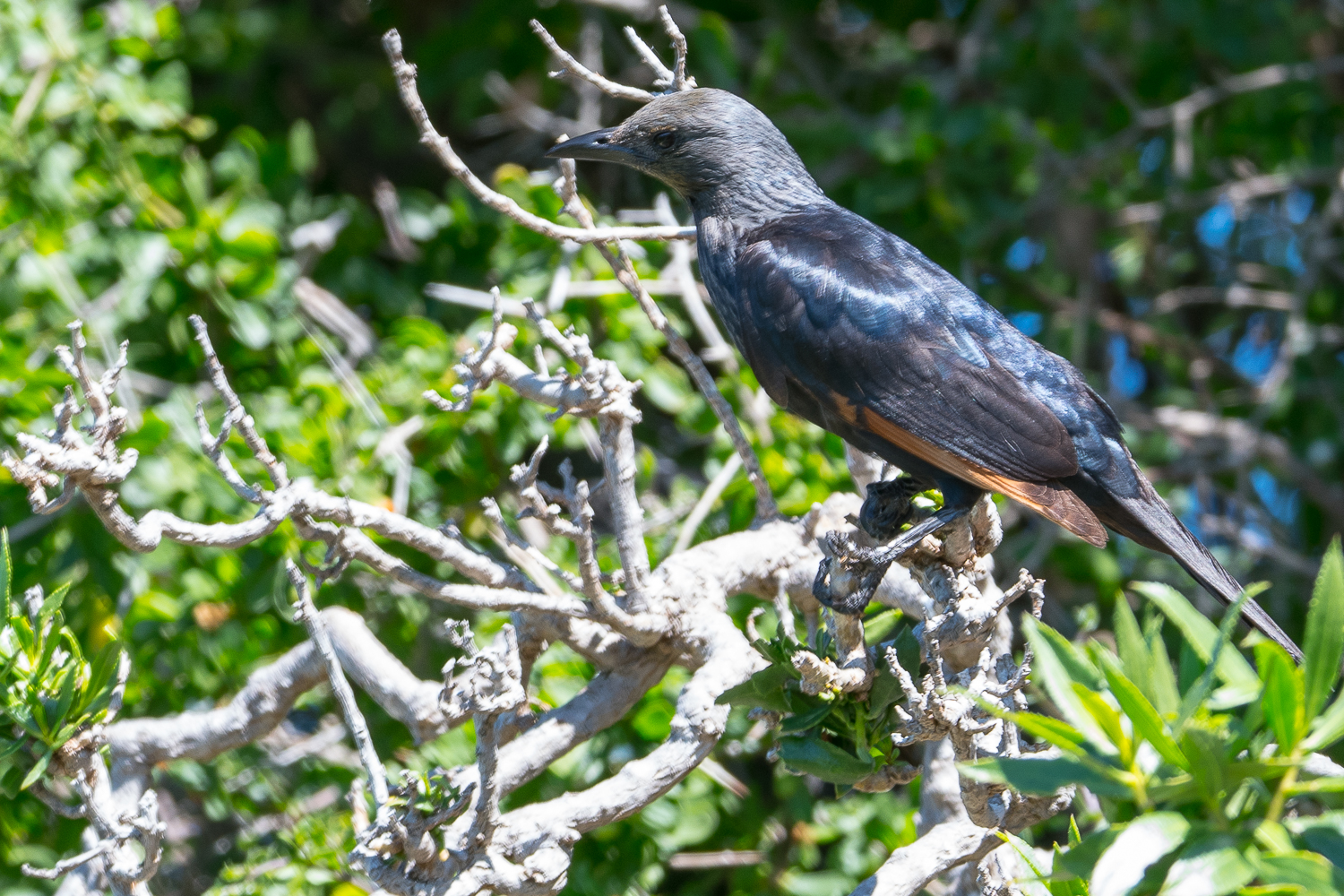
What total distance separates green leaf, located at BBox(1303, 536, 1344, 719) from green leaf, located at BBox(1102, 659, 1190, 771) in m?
0.15

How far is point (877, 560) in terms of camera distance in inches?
80.4

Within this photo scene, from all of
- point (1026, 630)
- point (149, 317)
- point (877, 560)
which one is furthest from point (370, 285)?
point (1026, 630)

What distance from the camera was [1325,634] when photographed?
1261 mm

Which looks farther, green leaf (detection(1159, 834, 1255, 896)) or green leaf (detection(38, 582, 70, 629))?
green leaf (detection(38, 582, 70, 629))

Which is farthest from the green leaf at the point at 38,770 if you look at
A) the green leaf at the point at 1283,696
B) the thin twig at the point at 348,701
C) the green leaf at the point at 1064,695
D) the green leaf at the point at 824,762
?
the green leaf at the point at 1283,696

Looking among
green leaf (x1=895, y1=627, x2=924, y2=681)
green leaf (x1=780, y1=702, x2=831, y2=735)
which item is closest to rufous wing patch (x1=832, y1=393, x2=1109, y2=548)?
green leaf (x1=895, y1=627, x2=924, y2=681)

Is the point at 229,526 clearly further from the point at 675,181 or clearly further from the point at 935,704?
the point at 675,181

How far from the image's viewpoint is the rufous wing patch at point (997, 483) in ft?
7.47

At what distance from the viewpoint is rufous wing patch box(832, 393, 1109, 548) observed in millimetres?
2275

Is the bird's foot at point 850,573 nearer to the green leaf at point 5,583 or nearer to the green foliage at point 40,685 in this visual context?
the green foliage at point 40,685

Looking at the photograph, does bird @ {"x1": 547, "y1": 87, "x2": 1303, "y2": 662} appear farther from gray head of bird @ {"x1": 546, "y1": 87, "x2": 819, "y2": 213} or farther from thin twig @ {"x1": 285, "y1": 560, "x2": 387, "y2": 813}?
thin twig @ {"x1": 285, "y1": 560, "x2": 387, "y2": 813}

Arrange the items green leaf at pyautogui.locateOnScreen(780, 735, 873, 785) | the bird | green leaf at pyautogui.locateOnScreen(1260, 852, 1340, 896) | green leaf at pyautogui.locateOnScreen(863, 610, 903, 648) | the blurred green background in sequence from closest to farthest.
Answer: green leaf at pyautogui.locateOnScreen(1260, 852, 1340, 896) → green leaf at pyautogui.locateOnScreen(780, 735, 873, 785) → green leaf at pyautogui.locateOnScreen(863, 610, 903, 648) → the bird → the blurred green background

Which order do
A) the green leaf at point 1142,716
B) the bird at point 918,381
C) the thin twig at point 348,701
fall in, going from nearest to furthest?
the green leaf at point 1142,716
the thin twig at point 348,701
the bird at point 918,381

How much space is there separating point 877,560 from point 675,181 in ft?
4.22
